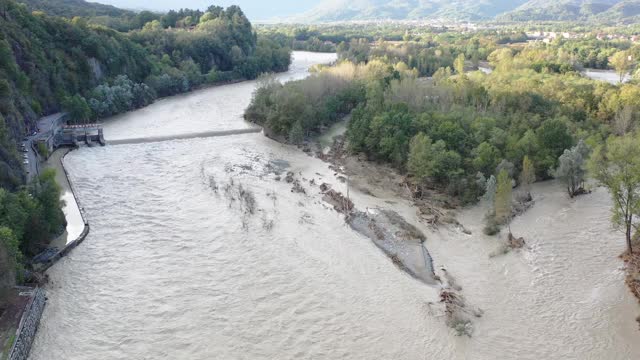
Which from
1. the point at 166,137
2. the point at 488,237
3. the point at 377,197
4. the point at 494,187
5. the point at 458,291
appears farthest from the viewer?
the point at 166,137

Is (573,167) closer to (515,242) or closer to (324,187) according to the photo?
(515,242)

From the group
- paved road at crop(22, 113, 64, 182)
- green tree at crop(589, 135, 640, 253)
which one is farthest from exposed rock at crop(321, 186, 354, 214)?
paved road at crop(22, 113, 64, 182)

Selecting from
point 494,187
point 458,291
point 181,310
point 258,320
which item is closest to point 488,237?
point 494,187

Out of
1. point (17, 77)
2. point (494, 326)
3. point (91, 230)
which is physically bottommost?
point (494, 326)

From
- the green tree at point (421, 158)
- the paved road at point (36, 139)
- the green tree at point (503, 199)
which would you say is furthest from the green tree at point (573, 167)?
the paved road at point (36, 139)

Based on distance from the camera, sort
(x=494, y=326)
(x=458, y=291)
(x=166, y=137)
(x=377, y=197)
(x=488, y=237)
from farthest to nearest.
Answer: (x=166, y=137) → (x=377, y=197) → (x=488, y=237) → (x=458, y=291) → (x=494, y=326)

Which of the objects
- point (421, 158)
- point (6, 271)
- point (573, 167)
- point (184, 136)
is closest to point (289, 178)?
point (421, 158)

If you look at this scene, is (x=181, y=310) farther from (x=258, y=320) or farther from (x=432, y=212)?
(x=432, y=212)

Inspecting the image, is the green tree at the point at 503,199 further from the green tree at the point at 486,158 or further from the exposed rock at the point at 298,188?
the exposed rock at the point at 298,188
